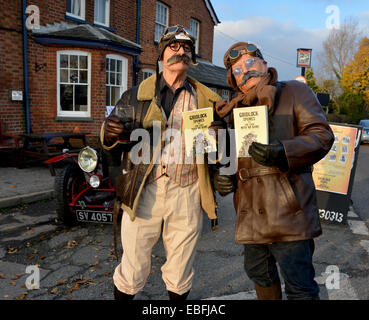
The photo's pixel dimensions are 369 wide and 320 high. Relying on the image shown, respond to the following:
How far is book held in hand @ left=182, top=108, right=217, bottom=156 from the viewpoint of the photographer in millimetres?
2281

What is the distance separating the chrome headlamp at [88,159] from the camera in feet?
15.3

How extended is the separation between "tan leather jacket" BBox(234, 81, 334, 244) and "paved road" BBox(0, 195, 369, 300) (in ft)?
4.44

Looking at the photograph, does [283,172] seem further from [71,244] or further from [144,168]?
[71,244]

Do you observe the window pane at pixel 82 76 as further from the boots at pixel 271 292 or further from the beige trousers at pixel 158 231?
the boots at pixel 271 292

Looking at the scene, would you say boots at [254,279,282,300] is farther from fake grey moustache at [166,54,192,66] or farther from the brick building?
the brick building

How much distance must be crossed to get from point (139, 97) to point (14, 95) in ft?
28.7

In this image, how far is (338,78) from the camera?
4041 centimetres

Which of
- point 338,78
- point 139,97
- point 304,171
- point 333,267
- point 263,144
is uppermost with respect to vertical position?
point 338,78

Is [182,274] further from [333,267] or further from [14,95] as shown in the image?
[14,95]

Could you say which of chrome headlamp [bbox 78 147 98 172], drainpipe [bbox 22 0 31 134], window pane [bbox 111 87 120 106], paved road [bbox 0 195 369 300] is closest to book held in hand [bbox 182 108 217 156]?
paved road [bbox 0 195 369 300]

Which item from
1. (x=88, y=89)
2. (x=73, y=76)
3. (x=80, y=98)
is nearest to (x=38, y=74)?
(x=73, y=76)

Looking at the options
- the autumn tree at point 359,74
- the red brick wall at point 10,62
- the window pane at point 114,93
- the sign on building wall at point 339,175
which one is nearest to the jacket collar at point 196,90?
the sign on building wall at point 339,175

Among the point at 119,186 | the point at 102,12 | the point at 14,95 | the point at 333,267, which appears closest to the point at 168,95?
the point at 119,186

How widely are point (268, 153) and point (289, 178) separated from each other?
27 cm
